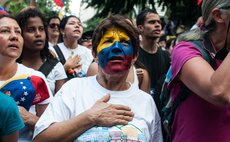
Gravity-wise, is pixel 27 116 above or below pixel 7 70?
below

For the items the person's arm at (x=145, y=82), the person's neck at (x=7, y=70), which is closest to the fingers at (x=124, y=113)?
the person's neck at (x=7, y=70)

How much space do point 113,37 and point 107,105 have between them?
42 cm

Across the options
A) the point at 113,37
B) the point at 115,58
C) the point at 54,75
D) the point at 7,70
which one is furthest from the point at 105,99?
the point at 54,75

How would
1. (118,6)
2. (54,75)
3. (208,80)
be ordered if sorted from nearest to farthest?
(208,80) < (54,75) < (118,6)

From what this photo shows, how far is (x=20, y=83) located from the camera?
2.94m

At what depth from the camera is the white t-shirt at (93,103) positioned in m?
2.22

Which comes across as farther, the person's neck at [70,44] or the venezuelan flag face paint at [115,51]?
the person's neck at [70,44]

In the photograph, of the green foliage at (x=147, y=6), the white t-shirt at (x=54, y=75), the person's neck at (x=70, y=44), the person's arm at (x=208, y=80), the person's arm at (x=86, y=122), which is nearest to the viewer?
the person's arm at (x=208, y=80)

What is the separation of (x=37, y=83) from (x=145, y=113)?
975mm

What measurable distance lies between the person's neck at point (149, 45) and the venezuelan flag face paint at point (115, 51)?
2.83m

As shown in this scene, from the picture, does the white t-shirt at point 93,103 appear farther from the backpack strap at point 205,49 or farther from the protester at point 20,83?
the protester at point 20,83

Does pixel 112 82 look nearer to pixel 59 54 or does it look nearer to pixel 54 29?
pixel 59 54

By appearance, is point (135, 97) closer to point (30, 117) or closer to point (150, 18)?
point (30, 117)

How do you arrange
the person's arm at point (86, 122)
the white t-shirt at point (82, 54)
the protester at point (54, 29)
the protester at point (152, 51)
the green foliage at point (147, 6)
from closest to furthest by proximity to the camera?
the person's arm at point (86, 122), the protester at point (152, 51), the white t-shirt at point (82, 54), the protester at point (54, 29), the green foliage at point (147, 6)
